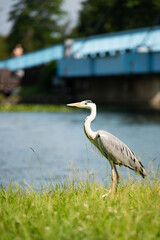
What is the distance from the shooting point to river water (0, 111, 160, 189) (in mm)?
12992

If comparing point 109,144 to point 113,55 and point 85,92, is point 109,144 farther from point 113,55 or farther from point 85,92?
point 85,92

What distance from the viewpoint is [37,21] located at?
8138 cm

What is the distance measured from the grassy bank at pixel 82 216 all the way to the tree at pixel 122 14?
1645 inches

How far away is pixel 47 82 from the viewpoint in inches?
1870

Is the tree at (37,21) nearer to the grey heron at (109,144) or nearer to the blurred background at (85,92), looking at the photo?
the blurred background at (85,92)

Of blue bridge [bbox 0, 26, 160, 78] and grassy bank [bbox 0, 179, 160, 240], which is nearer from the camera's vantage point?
grassy bank [bbox 0, 179, 160, 240]

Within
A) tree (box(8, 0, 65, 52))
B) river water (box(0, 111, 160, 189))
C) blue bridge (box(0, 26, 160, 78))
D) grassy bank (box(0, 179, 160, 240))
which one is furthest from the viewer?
tree (box(8, 0, 65, 52))

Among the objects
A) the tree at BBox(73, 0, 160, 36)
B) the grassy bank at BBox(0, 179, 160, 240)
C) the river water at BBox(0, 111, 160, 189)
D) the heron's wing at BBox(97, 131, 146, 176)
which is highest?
the tree at BBox(73, 0, 160, 36)

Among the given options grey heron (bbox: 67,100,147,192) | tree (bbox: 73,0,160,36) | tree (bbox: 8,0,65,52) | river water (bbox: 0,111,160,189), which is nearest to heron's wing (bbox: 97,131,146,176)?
grey heron (bbox: 67,100,147,192)

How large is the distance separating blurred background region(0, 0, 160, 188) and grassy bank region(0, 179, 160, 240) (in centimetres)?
76

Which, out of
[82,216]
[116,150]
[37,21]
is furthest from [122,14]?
[82,216]

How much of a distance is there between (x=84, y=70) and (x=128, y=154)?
32220 millimetres

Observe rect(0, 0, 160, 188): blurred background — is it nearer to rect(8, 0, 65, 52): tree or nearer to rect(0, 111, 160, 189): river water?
rect(0, 111, 160, 189): river water

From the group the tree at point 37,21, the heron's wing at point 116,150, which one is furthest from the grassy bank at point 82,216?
the tree at point 37,21
